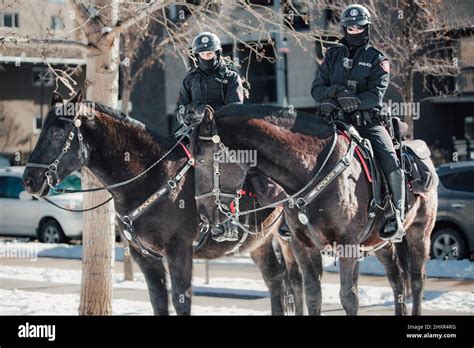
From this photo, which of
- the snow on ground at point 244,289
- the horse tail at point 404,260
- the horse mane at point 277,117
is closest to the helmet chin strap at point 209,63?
the horse mane at point 277,117

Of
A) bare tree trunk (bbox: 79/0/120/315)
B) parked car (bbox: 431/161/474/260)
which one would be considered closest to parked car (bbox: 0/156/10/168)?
parked car (bbox: 431/161/474/260)

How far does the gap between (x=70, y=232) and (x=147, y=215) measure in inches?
548

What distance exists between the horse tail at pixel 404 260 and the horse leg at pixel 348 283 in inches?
76.6

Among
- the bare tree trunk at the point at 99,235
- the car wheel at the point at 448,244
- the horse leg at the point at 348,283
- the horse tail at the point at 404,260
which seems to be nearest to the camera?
the horse leg at the point at 348,283

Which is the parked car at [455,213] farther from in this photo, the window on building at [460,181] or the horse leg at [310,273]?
the horse leg at [310,273]

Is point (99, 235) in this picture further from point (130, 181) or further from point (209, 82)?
point (209, 82)

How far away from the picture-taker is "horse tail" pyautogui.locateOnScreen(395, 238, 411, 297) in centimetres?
1082

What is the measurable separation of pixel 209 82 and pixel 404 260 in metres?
3.06

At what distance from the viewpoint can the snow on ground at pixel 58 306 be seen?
13.3 meters

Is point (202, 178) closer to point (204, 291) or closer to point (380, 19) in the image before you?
point (204, 291)

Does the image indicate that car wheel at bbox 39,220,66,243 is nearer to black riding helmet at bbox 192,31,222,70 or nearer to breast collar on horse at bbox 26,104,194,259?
black riding helmet at bbox 192,31,222,70

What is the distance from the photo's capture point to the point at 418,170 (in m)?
10.2

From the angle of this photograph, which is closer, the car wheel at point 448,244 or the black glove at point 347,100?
the black glove at point 347,100

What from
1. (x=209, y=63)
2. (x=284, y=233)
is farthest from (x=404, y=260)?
(x=209, y=63)
